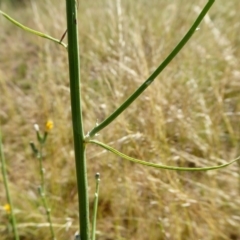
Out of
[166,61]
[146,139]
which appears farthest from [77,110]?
[146,139]

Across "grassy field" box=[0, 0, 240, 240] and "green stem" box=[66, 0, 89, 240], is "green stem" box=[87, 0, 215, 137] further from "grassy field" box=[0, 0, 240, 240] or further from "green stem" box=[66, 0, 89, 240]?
"grassy field" box=[0, 0, 240, 240]

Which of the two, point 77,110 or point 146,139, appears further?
point 146,139

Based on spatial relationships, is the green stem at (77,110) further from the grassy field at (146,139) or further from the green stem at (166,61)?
the grassy field at (146,139)

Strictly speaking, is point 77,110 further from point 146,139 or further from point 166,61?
point 146,139

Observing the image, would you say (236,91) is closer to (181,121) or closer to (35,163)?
(181,121)

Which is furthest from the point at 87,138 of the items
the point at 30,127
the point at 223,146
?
the point at 30,127

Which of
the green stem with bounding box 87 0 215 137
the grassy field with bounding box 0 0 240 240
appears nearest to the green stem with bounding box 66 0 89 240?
the green stem with bounding box 87 0 215 137

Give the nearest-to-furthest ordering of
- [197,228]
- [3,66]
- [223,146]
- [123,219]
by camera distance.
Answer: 1. [197,228]
2. [123,219]
3. [223,146]
4. [3,66]
